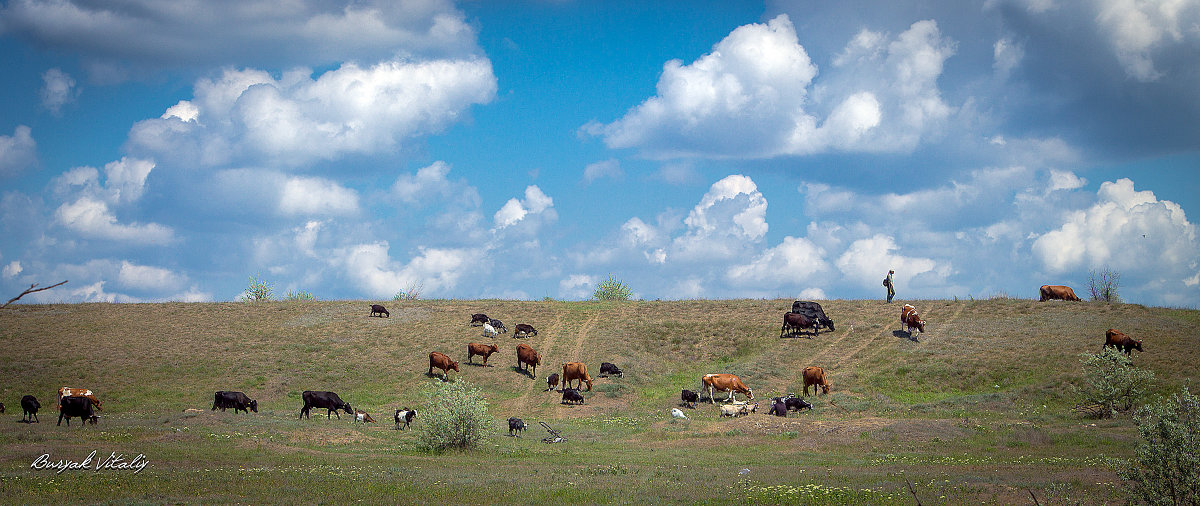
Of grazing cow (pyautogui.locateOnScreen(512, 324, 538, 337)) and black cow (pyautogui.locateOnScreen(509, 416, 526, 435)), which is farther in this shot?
grazing cow (pyautogui.locateOnScreen(512, 324, 538, 337))

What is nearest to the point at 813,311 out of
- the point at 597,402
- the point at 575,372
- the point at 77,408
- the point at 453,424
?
the point at 575,372

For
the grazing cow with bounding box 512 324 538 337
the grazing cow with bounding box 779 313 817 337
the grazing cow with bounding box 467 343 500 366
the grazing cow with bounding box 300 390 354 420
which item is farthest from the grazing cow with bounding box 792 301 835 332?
the grazing cow with bounding box 300 390 354 420

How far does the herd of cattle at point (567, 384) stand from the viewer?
32.4 m

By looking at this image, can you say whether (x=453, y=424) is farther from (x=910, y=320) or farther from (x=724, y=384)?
(x=910, y=320)

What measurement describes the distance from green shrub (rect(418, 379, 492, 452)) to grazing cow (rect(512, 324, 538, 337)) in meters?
25.5

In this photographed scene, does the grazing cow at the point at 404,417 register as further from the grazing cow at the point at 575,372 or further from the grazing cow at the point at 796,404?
the grazing cow at the point at 796,404

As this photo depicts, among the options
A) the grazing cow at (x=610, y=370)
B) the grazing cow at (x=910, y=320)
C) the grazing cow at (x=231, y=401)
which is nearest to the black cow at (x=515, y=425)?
the grazing cow at (x=610, y=370)

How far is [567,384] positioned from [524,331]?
9.22 meters

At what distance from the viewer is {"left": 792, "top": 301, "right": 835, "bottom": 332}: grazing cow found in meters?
49.8

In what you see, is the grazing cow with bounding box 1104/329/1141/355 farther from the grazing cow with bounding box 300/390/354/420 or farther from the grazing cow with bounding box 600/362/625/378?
the grazing cow with bounding box 300/390/354/420

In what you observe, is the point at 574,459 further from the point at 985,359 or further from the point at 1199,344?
the point at 1199,344

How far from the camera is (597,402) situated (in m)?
40.2

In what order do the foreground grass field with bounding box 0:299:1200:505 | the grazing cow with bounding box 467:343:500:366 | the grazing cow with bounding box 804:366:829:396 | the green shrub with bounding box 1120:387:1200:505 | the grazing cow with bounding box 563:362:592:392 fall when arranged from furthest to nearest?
the grazing cow with bounding box 467:343:500:366 < the grazing cow with bounding box 563:362:592:392 < the grazing cow with bounding box 804:366:829:396 < the foreground grass field with bounding box 0:299:1200:505 < the green shrub with bounding box 1120:387:1200:505

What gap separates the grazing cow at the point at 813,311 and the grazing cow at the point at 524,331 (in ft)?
59.0
